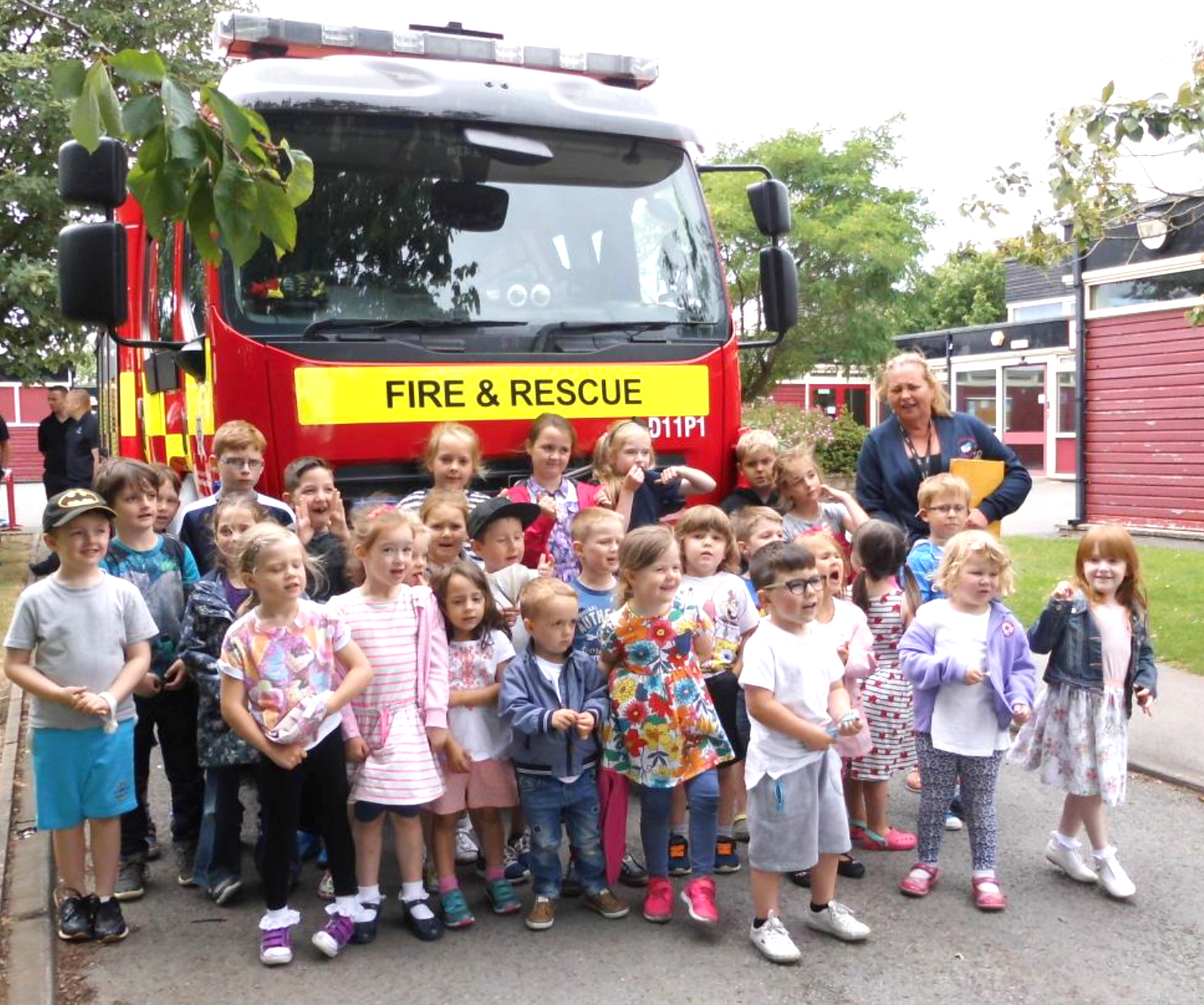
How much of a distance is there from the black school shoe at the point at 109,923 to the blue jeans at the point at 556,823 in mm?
1399

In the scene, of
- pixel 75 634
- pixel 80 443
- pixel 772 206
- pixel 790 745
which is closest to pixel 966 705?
pixel 790 745

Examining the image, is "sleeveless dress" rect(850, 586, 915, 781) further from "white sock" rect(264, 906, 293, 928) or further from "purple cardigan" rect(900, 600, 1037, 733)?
"white sock" rect(264, 906, 293, 928)

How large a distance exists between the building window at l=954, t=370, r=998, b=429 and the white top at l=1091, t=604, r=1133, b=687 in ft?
95.9

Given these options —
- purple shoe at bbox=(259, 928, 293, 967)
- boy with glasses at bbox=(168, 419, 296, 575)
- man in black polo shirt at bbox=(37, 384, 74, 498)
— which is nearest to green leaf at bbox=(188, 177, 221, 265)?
boy with glasses at bbox=(168, 419, 296, 575)

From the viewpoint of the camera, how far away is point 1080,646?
4.51 meters

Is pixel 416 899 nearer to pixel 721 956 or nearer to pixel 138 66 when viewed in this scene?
pixel 721 956

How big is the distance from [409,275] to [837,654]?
7.79 feet

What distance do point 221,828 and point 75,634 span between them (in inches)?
36.3

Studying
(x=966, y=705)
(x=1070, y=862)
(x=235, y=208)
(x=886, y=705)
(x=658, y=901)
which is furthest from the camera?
(x=886, y=705)

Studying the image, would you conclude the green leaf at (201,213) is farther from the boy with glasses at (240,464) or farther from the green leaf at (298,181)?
the boy with glasses at (240,464)

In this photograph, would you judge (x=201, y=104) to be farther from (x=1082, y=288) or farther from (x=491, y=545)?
(x=1082, y=288)

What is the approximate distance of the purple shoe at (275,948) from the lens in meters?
3.97

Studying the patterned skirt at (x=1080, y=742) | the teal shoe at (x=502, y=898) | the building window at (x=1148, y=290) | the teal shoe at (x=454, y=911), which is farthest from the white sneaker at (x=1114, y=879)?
the building window at (x=1148, y=290)

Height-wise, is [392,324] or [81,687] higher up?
[392,324]
